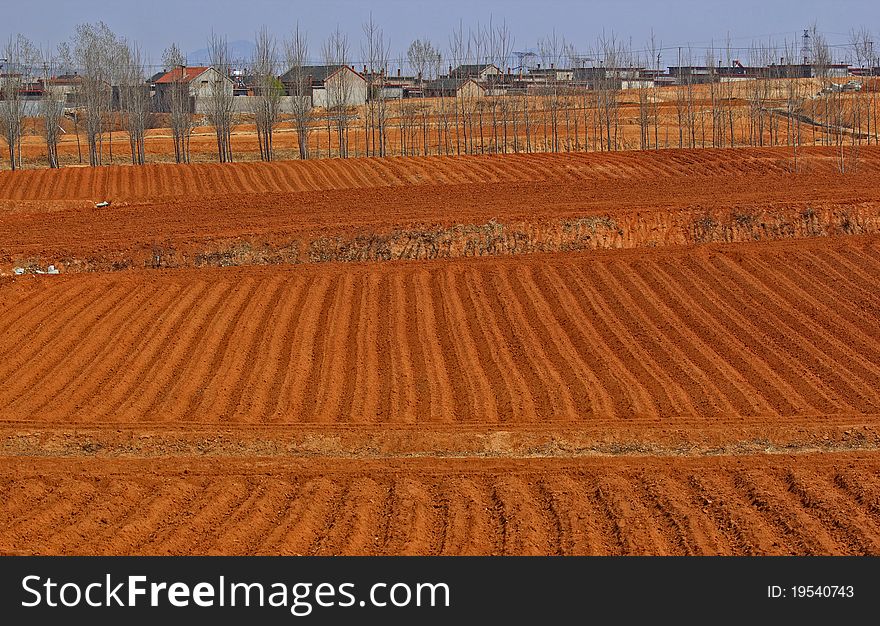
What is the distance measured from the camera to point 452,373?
15.9 meters

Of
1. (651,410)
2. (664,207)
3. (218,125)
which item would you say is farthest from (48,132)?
(651,410)

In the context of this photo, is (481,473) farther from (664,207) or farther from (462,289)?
(664,207)

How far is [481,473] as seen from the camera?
12.1m

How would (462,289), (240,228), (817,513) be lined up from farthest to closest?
(240,228) < (462,289) < (817,513)

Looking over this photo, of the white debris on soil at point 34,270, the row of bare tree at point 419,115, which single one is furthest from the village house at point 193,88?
the white debris on soil at point 34,270

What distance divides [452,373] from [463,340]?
1559 mm

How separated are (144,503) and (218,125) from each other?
4013cm

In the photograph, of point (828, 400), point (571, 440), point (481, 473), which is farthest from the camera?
point (828, 400)

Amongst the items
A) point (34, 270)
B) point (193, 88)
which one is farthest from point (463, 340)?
point (193, 88)

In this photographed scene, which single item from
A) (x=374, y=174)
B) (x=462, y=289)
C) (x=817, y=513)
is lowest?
(x=817, y=513)

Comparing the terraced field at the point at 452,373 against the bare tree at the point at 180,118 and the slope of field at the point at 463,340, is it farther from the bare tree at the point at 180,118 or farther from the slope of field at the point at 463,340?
the bare tree at the point at 180,118

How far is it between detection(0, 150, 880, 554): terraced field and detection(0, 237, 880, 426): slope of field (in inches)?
2.6

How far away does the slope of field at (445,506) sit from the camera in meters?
9.73

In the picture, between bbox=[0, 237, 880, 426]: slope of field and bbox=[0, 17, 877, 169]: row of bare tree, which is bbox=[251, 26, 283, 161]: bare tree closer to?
bbox=[0, 17, 877, 169]: row of bare tree
